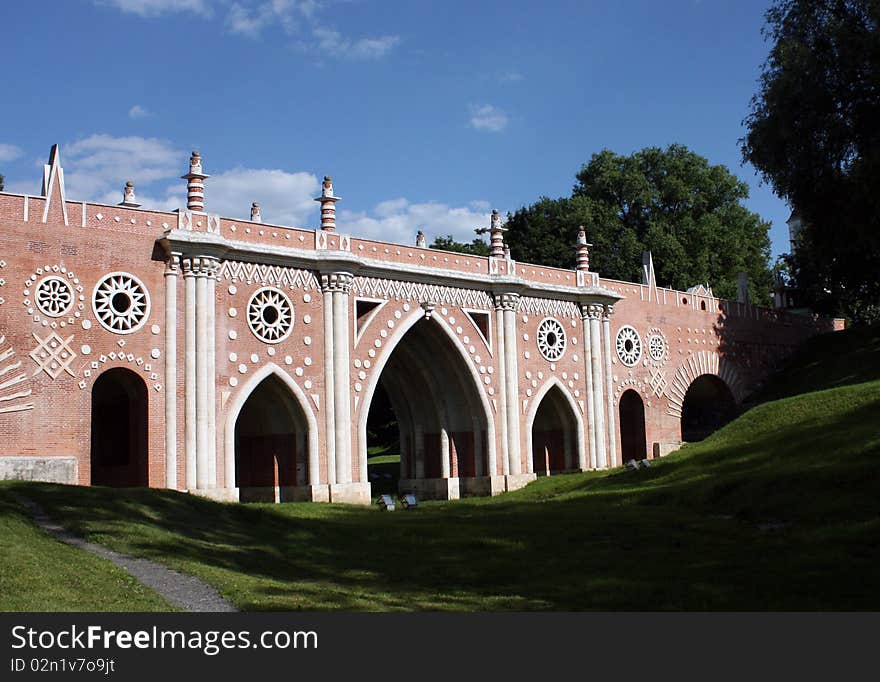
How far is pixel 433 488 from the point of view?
35.7 m

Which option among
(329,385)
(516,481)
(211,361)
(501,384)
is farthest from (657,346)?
(211,361)

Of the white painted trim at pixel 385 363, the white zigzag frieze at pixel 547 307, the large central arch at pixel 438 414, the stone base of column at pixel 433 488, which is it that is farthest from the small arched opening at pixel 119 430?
the white zigzag frieze at pixel 547 307

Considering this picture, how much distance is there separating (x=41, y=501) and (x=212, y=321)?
9.56 meters

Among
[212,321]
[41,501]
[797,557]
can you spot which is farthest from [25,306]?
[797,557]

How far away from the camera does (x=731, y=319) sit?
152 ft

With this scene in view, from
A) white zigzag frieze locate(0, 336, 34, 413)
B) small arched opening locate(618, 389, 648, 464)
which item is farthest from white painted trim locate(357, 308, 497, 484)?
white zigzag frieze locate(0, 336, 34, 413)

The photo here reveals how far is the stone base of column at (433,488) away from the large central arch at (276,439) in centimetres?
680

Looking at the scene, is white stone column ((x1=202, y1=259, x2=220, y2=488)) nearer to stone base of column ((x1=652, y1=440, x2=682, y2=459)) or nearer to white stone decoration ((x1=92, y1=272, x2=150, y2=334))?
white stone decoration ((x1=92, y1=272, x2=150, y2=334))

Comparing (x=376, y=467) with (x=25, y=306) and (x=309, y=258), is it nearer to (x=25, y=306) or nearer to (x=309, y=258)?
(x=309, y=258)

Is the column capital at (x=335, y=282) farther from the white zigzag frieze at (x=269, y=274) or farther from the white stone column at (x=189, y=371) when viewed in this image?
the white stone column at (x=189, y=371)

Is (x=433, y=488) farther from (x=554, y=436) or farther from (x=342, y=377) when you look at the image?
(x=342, y=377)

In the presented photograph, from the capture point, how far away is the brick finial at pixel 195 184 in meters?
28.0

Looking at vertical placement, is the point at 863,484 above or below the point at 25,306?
below

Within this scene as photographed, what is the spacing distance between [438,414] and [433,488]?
2.56m
